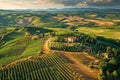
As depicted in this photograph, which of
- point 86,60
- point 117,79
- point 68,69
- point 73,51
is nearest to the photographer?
point 117,79

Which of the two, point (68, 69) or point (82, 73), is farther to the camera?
point (68, 69)

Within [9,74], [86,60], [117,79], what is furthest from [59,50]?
[117,79]

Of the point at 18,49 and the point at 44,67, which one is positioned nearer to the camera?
the point at 44,67

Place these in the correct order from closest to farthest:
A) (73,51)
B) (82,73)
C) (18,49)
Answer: (82,73) < (73,51) < (18,49)

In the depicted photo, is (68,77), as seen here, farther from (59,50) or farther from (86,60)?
(59,50)

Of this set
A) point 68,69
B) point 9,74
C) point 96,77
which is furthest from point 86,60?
point 9,74

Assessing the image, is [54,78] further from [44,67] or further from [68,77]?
[44,67]
